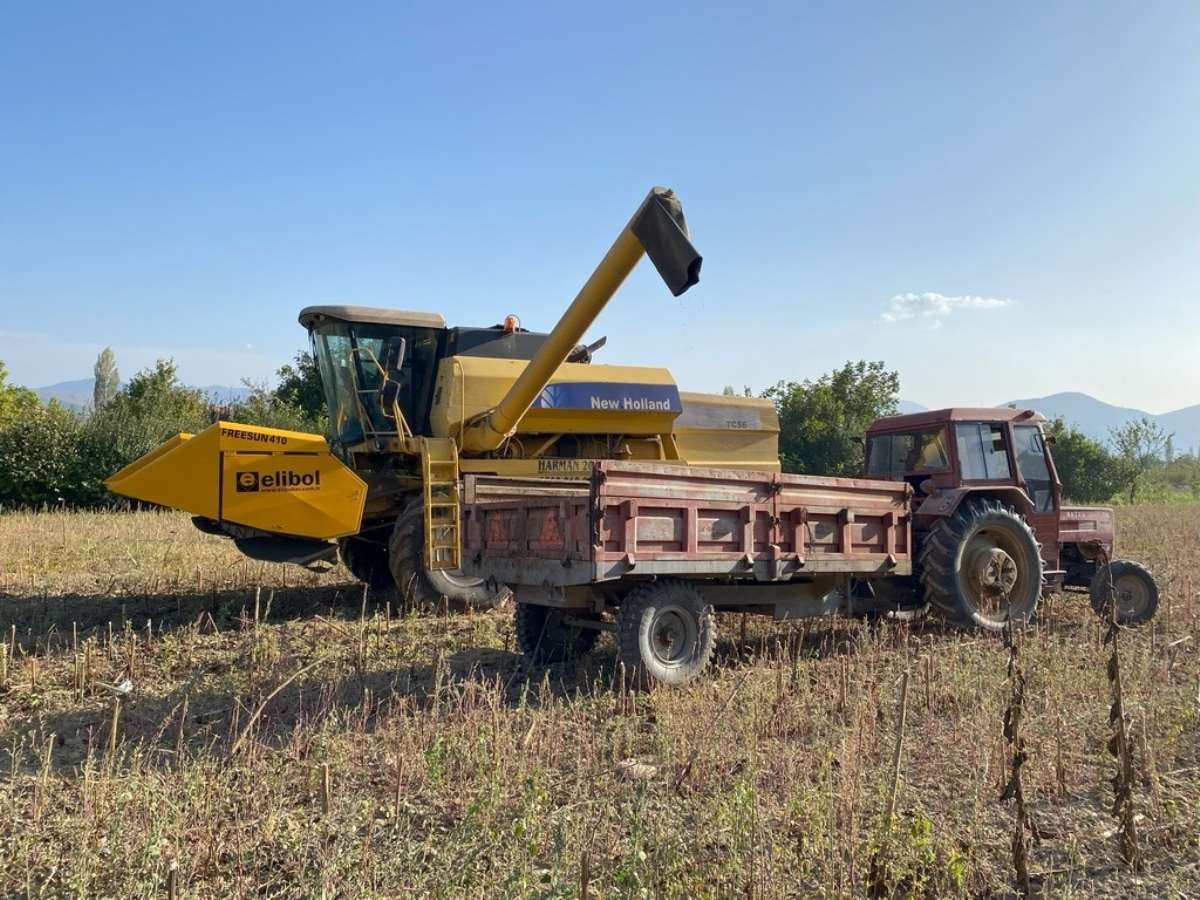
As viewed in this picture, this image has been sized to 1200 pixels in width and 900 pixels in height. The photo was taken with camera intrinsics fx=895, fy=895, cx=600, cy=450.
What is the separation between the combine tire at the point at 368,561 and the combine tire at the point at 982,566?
573 centimetres

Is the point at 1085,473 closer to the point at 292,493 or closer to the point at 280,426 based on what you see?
the point at 280,426

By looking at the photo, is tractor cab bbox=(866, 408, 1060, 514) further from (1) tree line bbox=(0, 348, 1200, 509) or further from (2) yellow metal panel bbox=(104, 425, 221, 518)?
(2) yellow metal panel bbox=(104, 425, 221, 518)

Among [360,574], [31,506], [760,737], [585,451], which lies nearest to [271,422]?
[31,506]

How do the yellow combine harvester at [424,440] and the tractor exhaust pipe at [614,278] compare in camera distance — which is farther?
the yellow combine harvester at [424,440]

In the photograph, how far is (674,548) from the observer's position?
5688 millimetres

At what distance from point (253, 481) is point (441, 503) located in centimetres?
167

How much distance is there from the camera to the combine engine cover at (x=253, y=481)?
7762mm

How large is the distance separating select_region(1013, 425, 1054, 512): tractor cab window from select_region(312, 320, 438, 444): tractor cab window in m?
5.89

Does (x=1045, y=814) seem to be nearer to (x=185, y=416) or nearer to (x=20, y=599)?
(x=20, y=599)

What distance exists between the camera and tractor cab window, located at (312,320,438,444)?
9117 mm

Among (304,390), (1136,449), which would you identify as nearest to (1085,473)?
(1136,449)

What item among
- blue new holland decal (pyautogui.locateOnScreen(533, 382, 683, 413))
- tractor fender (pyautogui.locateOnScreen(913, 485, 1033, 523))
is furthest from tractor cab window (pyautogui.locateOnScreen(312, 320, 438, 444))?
tractor fender (pyautogui.locateOnScreen(913, 485, 1033, 523))

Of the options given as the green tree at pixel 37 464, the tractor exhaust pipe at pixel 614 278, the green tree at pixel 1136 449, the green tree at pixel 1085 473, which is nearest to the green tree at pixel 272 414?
the green tree at pixel 37 464

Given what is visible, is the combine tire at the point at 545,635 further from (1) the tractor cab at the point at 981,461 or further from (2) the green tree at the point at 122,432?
(2) the green tree at the point at 122,432
